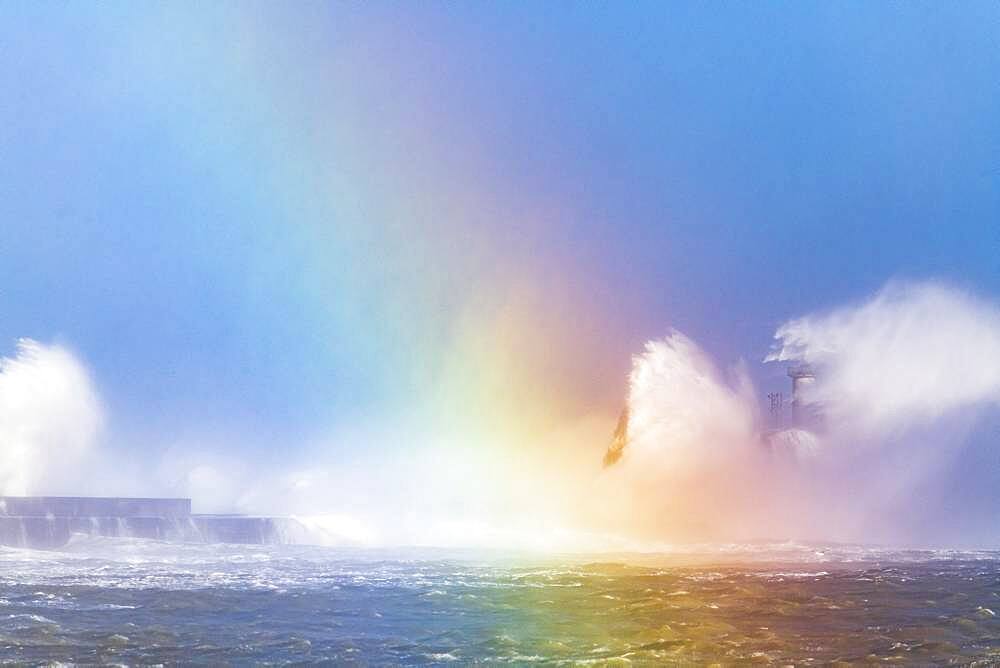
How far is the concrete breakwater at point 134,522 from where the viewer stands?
4619 centimetres

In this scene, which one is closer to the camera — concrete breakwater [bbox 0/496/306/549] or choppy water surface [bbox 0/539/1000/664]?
choppy water surface [bbox 0/539/1000/664]

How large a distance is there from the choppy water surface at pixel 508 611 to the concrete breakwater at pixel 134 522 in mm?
10905

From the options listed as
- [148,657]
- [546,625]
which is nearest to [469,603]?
[546,625]

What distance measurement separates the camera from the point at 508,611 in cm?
2188

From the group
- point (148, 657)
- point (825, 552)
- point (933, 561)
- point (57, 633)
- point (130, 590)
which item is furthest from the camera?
point (825, 552)

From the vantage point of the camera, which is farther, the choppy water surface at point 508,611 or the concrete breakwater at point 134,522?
the concrete breakwater at point 134,522

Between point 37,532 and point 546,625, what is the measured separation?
118 ft

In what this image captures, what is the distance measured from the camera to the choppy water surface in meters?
16.7

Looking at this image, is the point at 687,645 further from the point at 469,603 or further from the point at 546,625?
the point at 469,603

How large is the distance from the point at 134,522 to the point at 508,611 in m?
33.8

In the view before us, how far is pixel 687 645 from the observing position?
16859mm

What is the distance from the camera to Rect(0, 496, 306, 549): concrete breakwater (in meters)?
46.2

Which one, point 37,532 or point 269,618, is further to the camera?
point 37,532

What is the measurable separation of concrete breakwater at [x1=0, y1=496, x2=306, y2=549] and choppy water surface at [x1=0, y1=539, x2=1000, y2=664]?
35.8 ft
